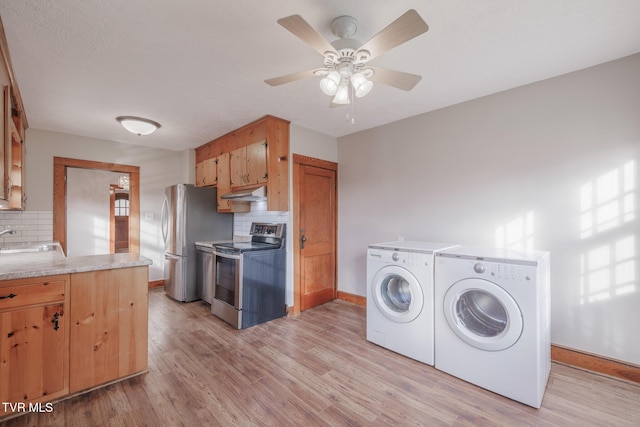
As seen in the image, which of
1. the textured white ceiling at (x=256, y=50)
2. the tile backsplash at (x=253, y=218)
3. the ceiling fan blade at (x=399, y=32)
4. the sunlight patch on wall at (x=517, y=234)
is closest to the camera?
the ceiling fan blade at (x=399, y=32)

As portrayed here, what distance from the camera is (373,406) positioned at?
1.87 m

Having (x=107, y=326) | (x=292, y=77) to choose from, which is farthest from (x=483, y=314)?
(x=107, y=326)

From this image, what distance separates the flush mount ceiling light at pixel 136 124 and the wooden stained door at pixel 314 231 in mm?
1788

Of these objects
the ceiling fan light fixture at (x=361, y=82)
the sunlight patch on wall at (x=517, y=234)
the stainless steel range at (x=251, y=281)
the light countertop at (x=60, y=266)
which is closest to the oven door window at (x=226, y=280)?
the stainless steel range at (x=251, y=281)

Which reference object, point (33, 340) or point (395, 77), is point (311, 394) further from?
point (395, 77)

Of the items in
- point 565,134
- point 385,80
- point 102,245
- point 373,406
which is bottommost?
point 373,406

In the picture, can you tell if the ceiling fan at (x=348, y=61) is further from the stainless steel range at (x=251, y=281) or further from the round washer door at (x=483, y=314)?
the stainless steel range at (x=251, y=281)

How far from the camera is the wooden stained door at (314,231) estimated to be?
361 cm

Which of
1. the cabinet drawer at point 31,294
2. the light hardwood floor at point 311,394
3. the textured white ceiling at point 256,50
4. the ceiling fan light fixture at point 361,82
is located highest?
the textured white ceiling at point 256,50

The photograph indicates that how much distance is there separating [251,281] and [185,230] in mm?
1539

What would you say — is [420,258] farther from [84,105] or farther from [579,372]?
[84,105]

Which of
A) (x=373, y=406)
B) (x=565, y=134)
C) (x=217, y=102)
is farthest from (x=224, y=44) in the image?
(x=565, y=134)

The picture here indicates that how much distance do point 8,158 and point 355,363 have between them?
322 centimetres

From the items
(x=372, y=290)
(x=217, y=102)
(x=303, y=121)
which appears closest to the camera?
(x=372, y=290)
